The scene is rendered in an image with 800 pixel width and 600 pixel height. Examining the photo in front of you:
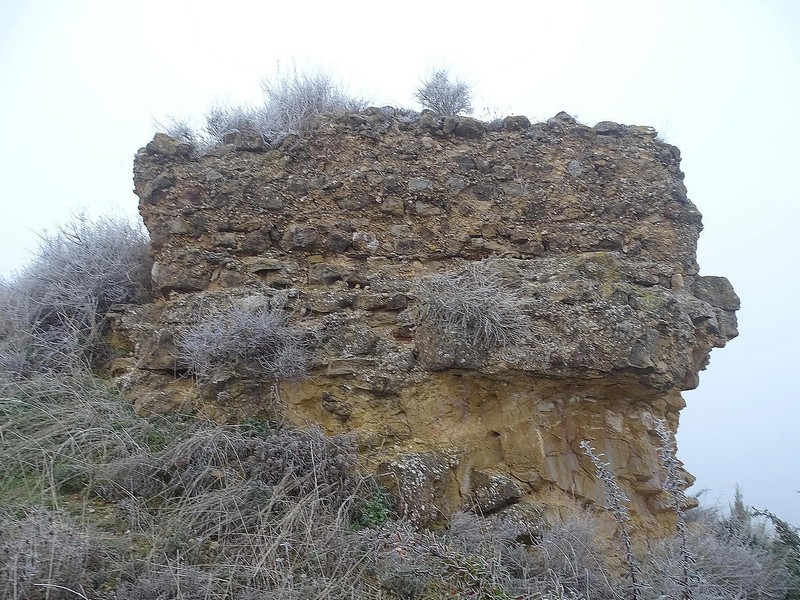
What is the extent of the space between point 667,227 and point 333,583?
12.7ft

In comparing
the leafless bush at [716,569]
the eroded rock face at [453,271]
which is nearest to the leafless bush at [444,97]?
the eroded rock face at [453,271]

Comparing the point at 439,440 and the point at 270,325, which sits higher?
the point at 270,325

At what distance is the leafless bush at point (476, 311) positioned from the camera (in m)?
4.46

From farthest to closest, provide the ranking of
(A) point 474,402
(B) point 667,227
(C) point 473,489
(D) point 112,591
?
(B) point 667,227 < (A) point 474,402 < (C) point 473,489 < (D) point 112,591

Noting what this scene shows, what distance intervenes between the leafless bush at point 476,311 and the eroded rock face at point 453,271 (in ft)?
0.20

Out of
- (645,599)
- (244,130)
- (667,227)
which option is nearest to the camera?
(645,599)

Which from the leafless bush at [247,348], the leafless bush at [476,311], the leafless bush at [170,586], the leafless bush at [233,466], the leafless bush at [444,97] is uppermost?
the leafless bush at [444,97]

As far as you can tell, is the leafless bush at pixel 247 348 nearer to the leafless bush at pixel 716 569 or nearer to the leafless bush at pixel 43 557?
the leafless bush at pixel 43 557

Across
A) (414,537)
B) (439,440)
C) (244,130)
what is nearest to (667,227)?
(439,440)

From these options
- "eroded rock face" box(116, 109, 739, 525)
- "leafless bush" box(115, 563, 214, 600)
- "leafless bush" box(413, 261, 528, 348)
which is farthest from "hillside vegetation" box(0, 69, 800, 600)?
"eroded rock face" box(116, 109, 739, 525)

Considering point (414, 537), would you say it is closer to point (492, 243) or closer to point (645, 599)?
point (645, 599)

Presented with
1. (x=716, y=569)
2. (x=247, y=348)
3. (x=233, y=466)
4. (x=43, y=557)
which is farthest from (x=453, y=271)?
(x=43, y=557)

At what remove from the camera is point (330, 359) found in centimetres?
456

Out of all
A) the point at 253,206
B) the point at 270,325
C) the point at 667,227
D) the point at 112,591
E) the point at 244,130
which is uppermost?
the point at 244,130
